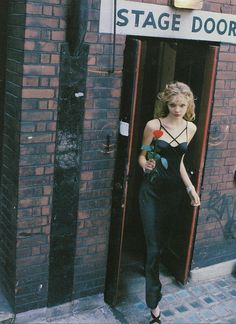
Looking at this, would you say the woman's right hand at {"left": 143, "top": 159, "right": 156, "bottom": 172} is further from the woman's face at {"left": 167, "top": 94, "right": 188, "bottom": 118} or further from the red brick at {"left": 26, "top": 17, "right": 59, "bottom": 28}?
the red brick at {"left": 26, "top": 17, "right": 59, "bottom": 28}

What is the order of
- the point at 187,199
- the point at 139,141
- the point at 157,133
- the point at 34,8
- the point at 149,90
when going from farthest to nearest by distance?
the point at 139,141
the point at 149,90
the point at 187,199
the point at 157,133
the point at 34,8

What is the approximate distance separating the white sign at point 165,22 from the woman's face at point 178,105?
2.29 feet

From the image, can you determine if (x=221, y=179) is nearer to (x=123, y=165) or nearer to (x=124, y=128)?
(x=123, y=165)

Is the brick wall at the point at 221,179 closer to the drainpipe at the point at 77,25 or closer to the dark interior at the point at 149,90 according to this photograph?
the dark interior at the point at 149,90

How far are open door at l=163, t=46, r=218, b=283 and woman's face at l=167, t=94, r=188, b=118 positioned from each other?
0.58m

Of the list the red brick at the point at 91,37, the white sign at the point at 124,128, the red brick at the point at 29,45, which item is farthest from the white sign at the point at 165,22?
the white sign at the point at 124,128

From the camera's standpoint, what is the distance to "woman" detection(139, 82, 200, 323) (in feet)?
13.6

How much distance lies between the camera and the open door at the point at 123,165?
13.6ft

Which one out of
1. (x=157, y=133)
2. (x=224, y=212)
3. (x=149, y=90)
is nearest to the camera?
(x=157, y=133)

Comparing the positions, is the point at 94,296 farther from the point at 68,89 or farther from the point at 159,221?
the point at 68,89

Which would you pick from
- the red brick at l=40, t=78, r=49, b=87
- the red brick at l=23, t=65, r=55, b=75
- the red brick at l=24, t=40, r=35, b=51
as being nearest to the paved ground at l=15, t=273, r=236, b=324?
the red brick at l=40, t=78, r=49, b=87

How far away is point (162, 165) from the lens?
421 cm

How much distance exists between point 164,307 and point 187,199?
46.1 inches

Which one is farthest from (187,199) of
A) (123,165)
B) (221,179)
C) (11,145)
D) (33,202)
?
(11,145)
